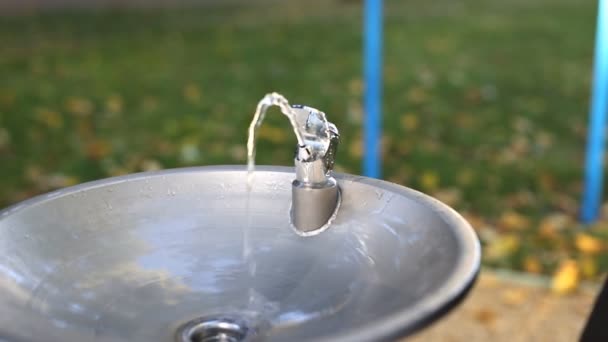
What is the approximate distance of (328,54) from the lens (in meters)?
5.91

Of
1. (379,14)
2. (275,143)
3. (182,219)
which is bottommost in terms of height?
(275,143)

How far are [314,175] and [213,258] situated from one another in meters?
0.19

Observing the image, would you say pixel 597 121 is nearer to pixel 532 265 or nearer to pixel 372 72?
pixel 532 265

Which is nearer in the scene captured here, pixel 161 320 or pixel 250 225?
pixel 161 320

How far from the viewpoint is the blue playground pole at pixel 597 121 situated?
9.53 ft

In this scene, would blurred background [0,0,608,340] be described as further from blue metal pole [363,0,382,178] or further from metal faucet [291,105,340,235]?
metal faucet [291,105,340,235]

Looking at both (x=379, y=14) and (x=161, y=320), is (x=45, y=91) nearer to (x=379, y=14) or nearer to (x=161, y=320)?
(x=379, y=14)

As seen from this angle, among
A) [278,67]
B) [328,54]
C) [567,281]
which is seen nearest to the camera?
[567,281]

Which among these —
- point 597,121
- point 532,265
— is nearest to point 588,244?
point 532,265

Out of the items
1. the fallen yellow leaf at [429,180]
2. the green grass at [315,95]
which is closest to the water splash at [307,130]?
the green grass at [315,95]

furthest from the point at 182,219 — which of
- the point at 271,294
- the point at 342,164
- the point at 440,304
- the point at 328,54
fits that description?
the point at 328,54

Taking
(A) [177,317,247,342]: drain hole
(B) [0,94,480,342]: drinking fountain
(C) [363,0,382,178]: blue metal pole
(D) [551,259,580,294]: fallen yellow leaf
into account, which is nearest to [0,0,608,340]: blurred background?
(D) [551,259,580,294]: fallen yellow leaf

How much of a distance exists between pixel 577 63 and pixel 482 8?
7.64 feet

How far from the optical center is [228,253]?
1215 mm
